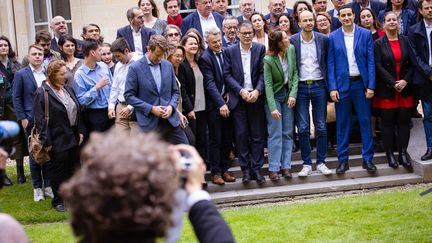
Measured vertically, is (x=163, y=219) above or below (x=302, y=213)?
above

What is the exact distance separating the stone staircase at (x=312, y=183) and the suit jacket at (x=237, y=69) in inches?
44.6

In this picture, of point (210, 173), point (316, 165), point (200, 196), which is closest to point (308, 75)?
point (316, 165)

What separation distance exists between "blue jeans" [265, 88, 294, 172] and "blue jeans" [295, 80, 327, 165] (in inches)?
5.6

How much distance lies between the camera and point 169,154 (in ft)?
6.62

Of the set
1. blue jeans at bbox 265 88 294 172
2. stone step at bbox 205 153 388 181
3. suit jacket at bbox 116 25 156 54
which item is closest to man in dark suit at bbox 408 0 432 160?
stone step at bbox 205 153 388 181

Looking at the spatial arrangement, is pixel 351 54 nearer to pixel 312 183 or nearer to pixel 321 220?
pixel 312 183

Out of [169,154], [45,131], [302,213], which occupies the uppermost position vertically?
[169,154]

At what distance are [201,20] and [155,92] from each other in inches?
111

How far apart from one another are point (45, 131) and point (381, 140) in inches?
198

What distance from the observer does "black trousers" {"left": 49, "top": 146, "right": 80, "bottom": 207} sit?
9.06m

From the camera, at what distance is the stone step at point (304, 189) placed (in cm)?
945

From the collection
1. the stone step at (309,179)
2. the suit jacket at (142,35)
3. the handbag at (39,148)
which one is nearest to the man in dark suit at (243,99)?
the stone step at (309,179)

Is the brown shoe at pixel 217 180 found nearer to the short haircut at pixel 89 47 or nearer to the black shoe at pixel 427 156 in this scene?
the short haircut at pixel 89 47

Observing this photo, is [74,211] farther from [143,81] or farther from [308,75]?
[308,75]
